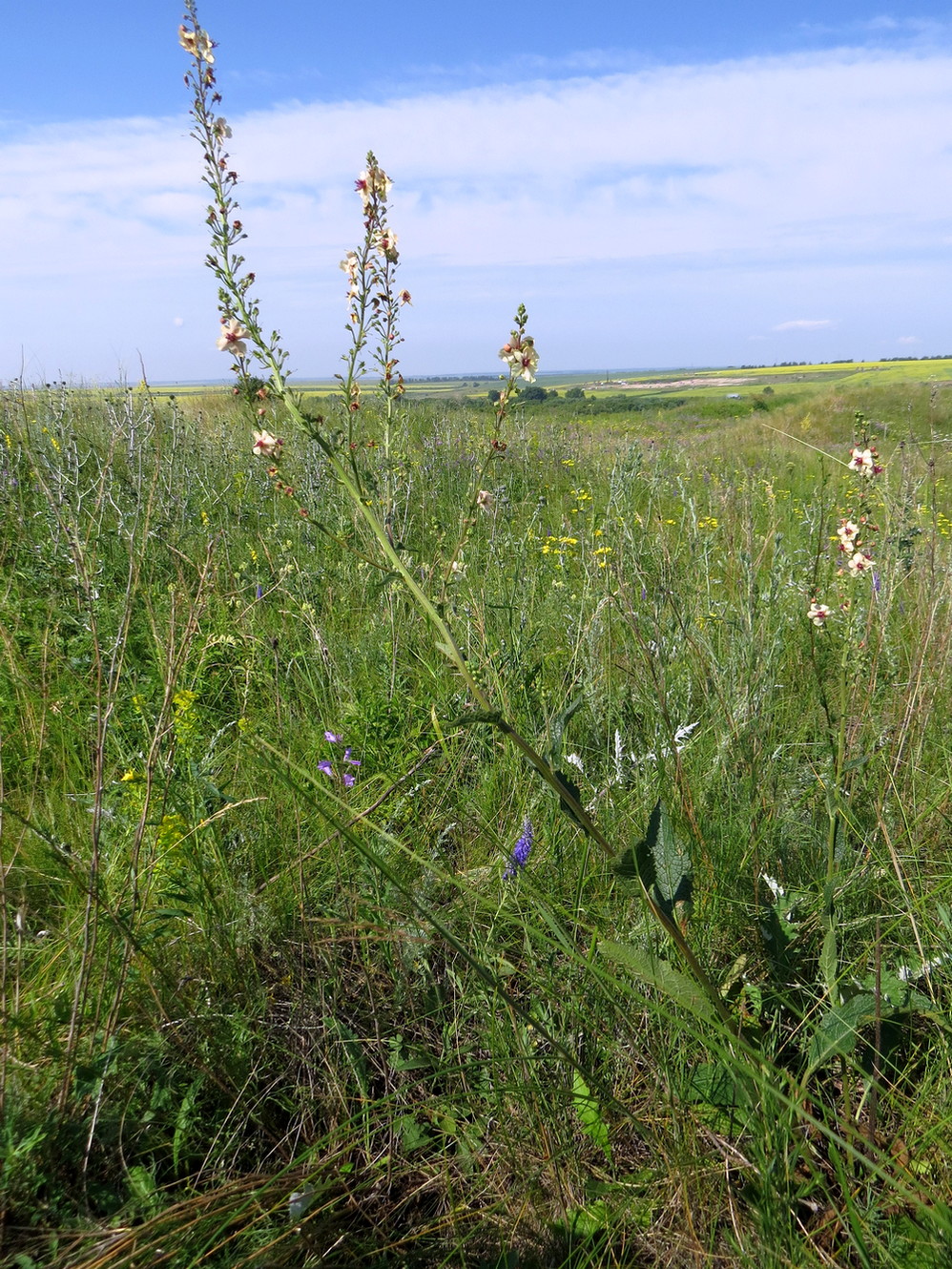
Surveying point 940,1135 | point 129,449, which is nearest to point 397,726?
point 940,1135

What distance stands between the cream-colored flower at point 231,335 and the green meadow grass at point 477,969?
209 mm

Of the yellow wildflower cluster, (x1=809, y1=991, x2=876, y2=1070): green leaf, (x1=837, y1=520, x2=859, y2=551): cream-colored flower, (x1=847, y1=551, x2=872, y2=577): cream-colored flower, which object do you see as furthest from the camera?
the yellow wildflower cluster

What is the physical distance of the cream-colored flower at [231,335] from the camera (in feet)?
4.95

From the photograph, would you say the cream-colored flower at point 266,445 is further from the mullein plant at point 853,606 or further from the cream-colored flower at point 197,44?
the mullein plant at point 853,606

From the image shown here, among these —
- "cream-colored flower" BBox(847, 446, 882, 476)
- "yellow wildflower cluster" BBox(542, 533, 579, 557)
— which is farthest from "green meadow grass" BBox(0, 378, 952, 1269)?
"yellow wildflower cluster" BBox(542, 533, 579, 557)

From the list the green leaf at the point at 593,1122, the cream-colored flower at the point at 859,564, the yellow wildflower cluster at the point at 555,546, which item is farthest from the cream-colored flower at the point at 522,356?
the yellow wildflower cluster at the point at 555,546

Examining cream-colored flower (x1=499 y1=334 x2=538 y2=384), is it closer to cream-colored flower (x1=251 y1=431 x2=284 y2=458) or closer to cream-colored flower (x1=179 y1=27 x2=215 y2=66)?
cream-colored flower (x1=251 y1=431 x2=284 y2=458)

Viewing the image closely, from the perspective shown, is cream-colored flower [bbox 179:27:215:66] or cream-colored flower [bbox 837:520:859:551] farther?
cream-colored flower [bbox 837:520:859:551]

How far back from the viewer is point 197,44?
62.4 inches

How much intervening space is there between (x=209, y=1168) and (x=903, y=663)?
104 inches

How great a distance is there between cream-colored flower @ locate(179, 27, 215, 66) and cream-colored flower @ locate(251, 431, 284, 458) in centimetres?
78

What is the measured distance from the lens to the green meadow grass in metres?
1.07

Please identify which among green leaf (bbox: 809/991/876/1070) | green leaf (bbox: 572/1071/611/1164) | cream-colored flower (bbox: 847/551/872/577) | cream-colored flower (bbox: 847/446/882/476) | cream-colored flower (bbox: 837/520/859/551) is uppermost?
cream-colored flower (bbox: 847/446/882/476)

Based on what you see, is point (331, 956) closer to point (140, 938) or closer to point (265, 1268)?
point (140, 938)
